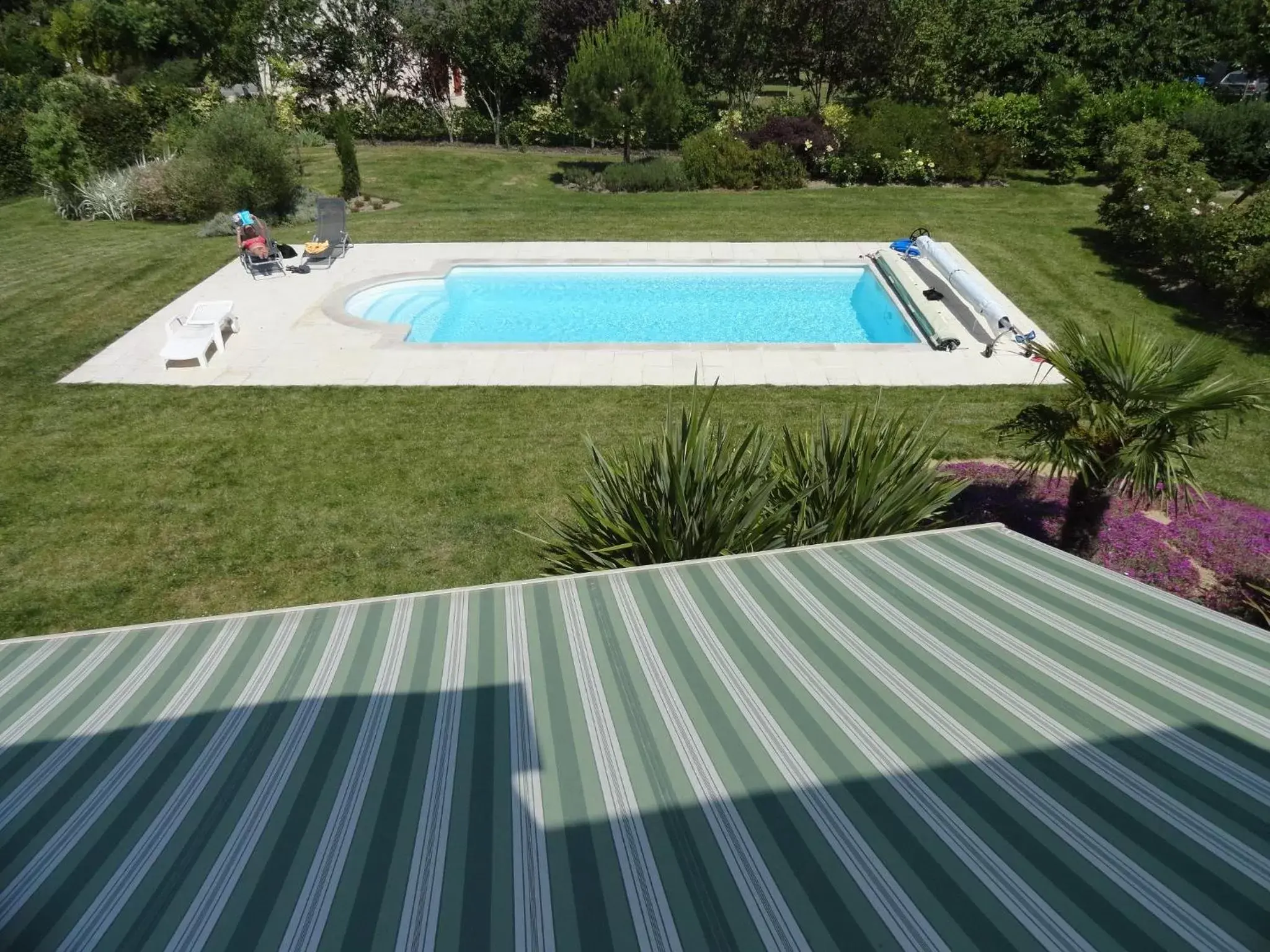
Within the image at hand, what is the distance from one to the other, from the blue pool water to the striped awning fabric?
12102 millimetres

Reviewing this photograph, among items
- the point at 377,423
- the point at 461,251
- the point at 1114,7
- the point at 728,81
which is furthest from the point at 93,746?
the point at 1114,7

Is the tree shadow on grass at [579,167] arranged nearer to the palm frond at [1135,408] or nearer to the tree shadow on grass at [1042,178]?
the tree shadow on grass at [1042,178]

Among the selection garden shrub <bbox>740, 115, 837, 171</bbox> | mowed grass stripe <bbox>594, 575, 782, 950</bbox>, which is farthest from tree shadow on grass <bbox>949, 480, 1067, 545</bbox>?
garden shrub <bbox>740, 115, 837, 171</bbox>

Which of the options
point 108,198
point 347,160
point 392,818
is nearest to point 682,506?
point 392,818

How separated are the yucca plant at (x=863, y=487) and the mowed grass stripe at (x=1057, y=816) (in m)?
2.25

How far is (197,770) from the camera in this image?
15.0 feet

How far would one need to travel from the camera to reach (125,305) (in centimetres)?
1744

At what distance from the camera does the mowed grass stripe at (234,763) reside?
11.9 feet

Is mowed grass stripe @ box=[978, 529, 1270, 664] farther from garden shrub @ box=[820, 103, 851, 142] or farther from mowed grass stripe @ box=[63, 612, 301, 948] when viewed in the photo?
garden shrub @ box=[820, 103, 851, 142]

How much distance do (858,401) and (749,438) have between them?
6.38 metres

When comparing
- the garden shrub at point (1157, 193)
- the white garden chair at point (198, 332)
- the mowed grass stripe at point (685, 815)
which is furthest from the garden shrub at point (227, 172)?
the garden shrub at point (1157, 193)

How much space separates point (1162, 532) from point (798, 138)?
21536 mm

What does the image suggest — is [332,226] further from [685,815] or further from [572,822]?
[685,815]

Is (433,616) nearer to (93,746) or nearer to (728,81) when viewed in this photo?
(93,746)
